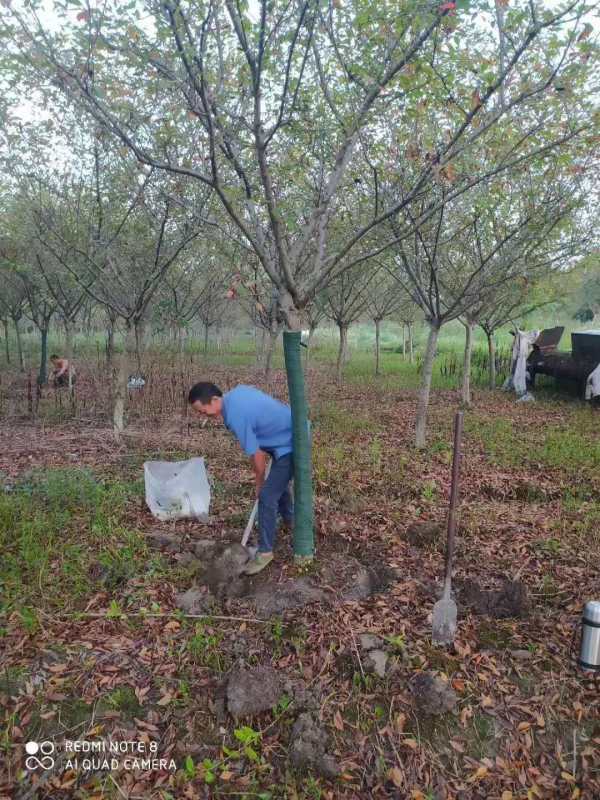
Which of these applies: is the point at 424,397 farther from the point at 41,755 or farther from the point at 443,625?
the point at 41,755

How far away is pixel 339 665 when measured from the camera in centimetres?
265

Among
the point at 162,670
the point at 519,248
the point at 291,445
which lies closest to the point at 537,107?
the point at 519,248

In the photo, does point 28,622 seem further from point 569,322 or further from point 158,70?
point 569,322

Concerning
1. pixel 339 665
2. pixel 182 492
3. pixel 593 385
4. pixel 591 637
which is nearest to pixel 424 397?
pixel 182 492

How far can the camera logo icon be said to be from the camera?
2.13 meters

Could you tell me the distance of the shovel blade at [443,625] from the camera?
111 inches

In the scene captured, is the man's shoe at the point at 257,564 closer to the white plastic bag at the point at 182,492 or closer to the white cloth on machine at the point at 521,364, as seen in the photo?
the white plastic bag at the point at 182,492

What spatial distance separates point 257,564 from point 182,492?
1.21 m

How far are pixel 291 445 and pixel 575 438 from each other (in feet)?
19.0

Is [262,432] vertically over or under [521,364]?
under

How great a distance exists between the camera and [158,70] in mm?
2961

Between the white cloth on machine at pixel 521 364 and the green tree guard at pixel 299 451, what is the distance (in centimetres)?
971

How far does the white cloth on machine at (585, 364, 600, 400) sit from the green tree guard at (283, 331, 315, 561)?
9.29 m

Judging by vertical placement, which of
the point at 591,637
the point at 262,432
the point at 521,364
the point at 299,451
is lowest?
the point at 591,637
